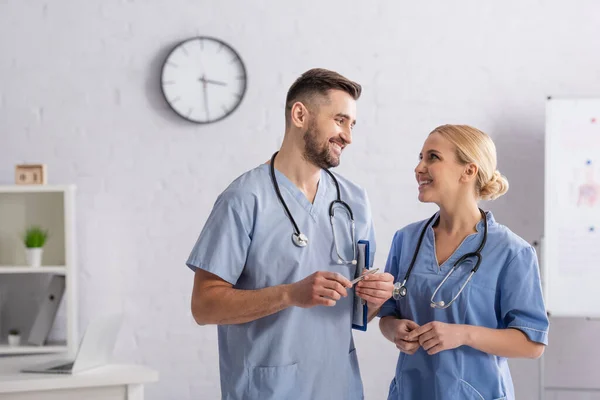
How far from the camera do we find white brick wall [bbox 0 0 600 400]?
3.13 metres

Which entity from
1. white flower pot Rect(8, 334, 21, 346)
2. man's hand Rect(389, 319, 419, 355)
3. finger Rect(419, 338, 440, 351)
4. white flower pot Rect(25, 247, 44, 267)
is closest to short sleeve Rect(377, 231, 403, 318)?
man's hand Rect(389, 319, 419, 355)

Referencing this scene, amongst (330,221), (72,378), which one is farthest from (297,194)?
(72,378)

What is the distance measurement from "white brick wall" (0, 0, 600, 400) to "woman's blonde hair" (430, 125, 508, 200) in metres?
1.39

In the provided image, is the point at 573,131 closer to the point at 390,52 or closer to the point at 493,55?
the point at 493,55

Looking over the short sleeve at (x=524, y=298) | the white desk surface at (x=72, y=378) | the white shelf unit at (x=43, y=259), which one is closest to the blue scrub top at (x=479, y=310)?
the short sleeve at (x=524, y=298)

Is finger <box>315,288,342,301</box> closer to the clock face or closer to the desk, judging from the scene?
the desk

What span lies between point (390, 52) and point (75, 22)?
129 centimetres

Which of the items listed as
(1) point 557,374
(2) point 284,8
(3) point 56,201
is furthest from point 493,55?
(3) point 56,201

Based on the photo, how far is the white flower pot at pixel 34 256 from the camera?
2916 millimetres

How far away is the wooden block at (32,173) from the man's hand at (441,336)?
1742 millimetres

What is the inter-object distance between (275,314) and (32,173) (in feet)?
4.90

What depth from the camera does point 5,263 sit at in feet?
10.0

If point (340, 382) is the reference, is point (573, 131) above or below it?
above

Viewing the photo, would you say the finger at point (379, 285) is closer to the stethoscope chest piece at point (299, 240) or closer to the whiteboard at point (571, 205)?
the stethoscope chest piece at point (299, 240)
